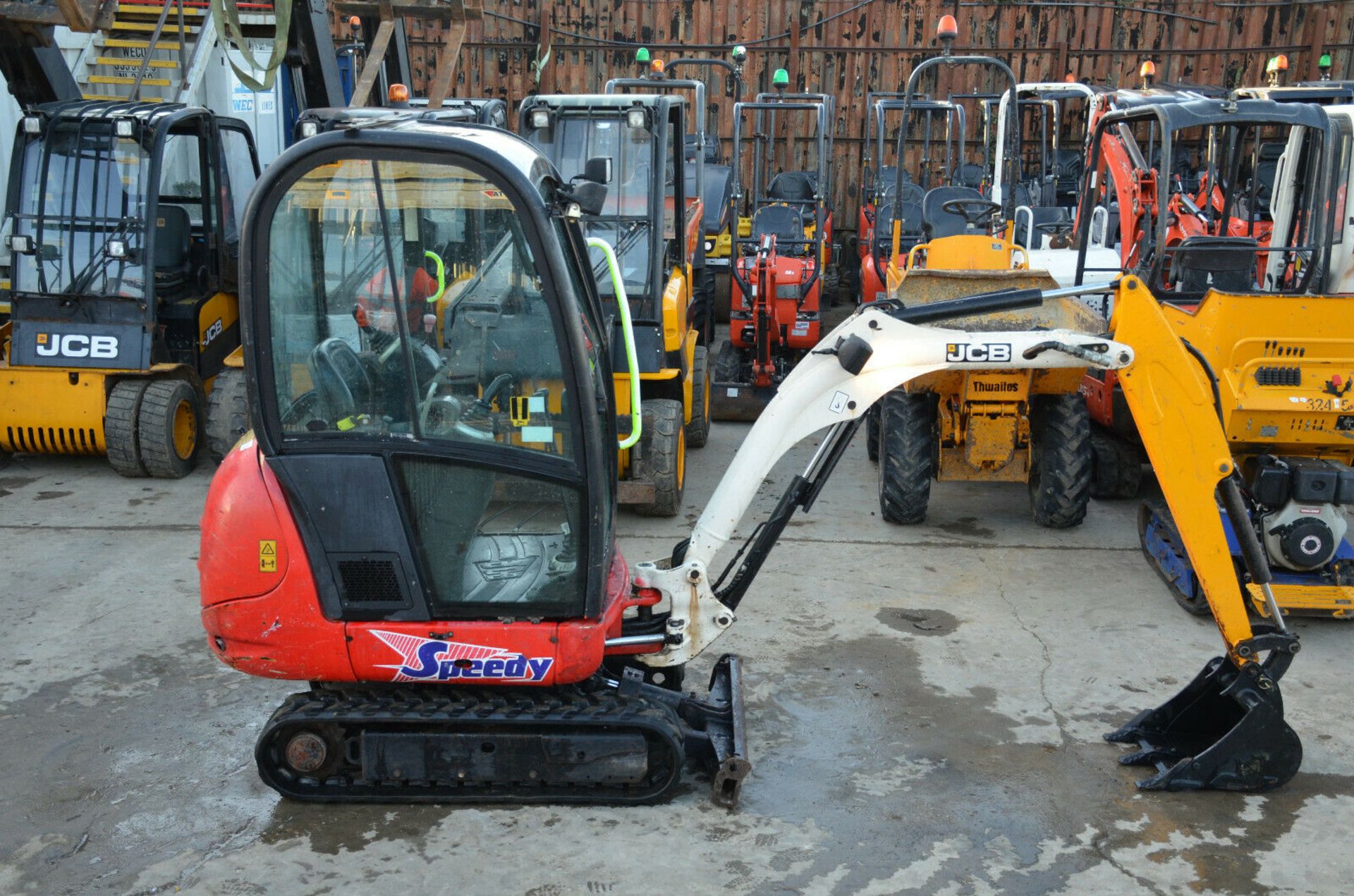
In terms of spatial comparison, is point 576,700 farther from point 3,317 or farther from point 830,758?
point 3,317

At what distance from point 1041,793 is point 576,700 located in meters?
1.69

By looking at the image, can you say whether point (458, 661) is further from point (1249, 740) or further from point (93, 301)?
point (93, 301)

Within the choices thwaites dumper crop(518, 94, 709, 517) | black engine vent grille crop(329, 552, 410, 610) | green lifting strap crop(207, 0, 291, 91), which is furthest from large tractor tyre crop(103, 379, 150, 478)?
black engine vent grille crop(329, 552, 410, 610)

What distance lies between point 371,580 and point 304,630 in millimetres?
269

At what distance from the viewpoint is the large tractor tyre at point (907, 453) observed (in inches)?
278

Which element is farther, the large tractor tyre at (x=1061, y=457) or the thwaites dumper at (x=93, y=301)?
the thwaites dumper at (x=93, y=301)

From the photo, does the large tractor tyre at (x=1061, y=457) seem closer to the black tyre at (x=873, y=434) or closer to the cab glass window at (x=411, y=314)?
the black tyre at (x=873, y=434)

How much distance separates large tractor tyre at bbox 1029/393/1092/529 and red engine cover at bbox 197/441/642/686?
3.96 m

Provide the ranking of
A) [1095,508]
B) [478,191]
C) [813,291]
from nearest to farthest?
[478,191]
[1095,508]
[813,291]

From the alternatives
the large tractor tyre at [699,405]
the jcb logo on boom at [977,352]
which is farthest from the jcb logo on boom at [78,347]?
the jcb logo on boom at [977,352]

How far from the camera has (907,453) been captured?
23.4ft

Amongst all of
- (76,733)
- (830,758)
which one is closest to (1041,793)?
(830,758)

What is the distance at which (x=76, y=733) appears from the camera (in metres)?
4.67

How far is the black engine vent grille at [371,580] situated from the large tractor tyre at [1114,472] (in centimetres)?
529
